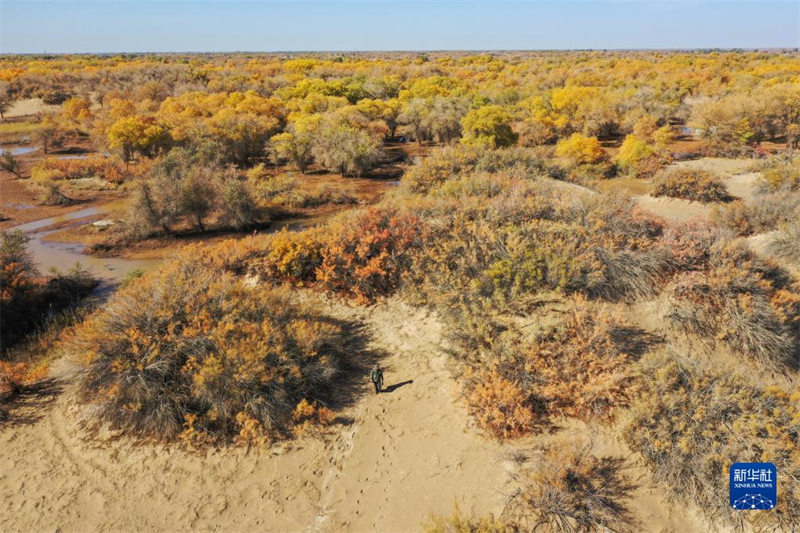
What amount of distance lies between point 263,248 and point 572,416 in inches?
368

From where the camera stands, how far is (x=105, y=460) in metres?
7.22

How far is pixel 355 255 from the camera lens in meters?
11.4

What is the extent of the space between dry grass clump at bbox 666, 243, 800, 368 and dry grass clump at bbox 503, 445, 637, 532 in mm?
3946

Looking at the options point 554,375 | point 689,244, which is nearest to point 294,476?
point 554,375

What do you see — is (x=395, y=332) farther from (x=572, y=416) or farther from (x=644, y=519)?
(x=644, y=519)

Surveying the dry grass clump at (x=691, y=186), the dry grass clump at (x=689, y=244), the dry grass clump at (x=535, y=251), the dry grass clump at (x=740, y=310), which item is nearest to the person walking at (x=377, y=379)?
the dry grass clump at (x=535, y=251)

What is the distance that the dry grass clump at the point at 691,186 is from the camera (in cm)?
1796

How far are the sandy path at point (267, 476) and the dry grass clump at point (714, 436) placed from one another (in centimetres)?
246

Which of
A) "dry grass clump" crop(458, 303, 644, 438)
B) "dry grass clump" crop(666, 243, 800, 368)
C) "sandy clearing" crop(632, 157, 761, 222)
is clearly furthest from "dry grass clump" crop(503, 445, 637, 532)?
"sandy clearing" crop(632, 157, 761, 222)

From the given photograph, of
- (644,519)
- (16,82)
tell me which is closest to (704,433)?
(644,519)

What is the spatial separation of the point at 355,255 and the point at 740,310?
28.6 feet

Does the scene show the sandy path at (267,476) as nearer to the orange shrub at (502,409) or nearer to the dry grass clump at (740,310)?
the orange shrub at (502,409)

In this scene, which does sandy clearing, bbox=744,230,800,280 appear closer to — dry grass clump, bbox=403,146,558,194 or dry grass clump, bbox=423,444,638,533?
dry grass clump, bbox=423,444,638,533

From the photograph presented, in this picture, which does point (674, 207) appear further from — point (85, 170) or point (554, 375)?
point (85, 170)
